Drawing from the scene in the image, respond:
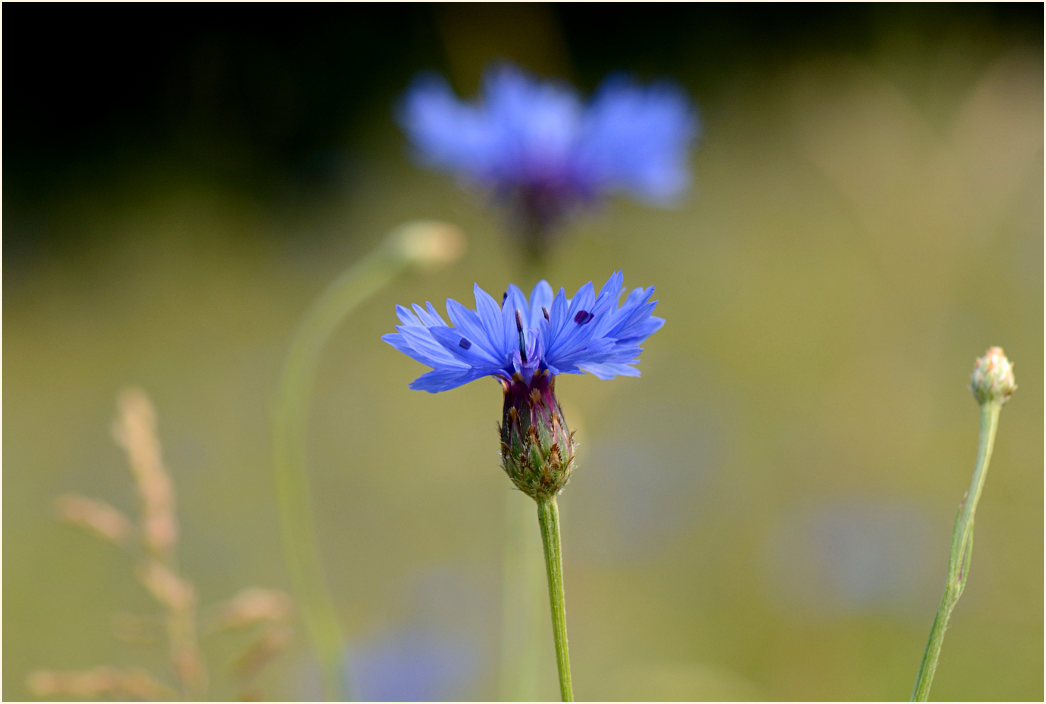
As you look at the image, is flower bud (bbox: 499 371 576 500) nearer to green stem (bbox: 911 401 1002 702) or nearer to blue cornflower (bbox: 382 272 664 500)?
blue cornflower (bbox: 382 272 664 500)

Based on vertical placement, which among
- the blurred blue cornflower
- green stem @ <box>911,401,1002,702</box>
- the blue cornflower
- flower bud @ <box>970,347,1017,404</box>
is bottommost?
green stem @ <box>911,401,1002,702</box>

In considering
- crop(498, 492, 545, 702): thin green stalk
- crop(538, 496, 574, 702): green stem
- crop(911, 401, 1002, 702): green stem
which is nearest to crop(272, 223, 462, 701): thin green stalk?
crop(498, 492, 545, 702): thin green stalk

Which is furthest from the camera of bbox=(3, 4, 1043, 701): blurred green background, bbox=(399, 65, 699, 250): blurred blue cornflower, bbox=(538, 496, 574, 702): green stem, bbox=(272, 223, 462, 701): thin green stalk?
bbox=(3, 4, 1043, 701): blurred green background

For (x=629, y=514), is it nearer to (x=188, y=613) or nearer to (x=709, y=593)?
(x=709, y=593)

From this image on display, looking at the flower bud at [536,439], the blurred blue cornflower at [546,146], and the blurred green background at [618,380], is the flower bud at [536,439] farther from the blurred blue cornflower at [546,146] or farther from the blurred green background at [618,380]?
the blurred green background at [618,380]

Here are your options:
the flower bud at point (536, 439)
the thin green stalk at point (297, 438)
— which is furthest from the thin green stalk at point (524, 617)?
the flower bud at point (536, 439)

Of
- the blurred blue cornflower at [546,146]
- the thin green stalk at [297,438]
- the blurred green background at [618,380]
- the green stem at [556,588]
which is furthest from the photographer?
the blurred green background at [618,380]

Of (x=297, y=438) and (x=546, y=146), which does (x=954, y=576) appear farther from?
(x=546, y=146)
